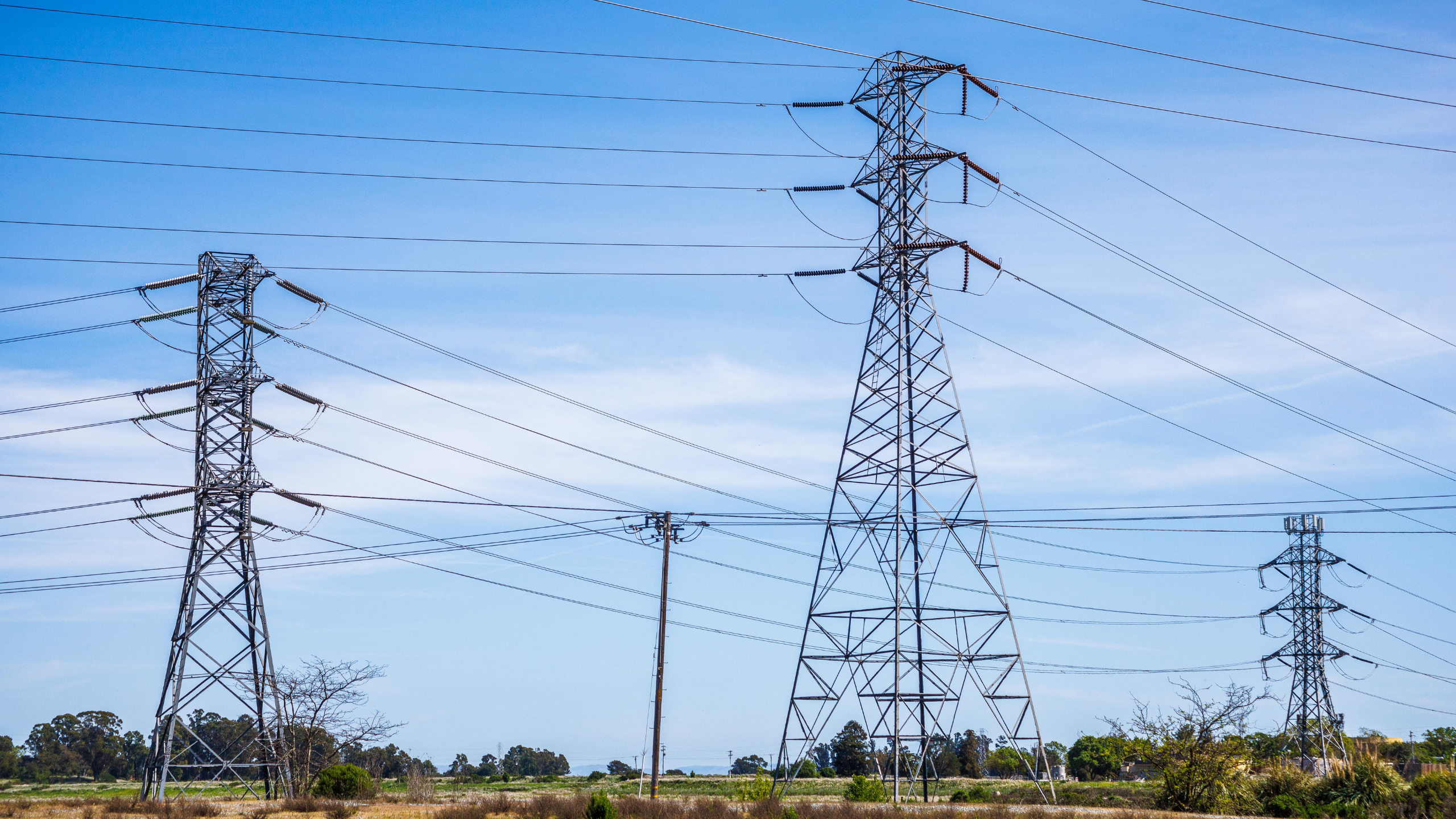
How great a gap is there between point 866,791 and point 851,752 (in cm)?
4558

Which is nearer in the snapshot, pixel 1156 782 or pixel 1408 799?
pixel 1408 799

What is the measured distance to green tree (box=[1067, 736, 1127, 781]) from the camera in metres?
66.8

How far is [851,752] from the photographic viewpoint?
3223 inches

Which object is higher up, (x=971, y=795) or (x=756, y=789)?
(x=756, y=789)

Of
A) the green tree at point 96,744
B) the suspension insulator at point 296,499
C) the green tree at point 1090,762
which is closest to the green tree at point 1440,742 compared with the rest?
the green tree at point 1090,762

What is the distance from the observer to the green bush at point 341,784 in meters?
39.3

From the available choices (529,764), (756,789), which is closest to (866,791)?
(756,789)

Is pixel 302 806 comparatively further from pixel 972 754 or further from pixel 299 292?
pixel 972 754

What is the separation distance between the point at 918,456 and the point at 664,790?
30.3 metres

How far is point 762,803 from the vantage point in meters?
32.6

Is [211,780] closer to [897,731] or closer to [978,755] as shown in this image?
[897,731]

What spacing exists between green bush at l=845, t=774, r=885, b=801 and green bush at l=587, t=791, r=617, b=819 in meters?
9.59

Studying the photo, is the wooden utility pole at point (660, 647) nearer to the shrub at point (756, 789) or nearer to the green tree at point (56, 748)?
the shrub at point (756, 789)

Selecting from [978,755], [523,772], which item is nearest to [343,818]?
[978,755]
